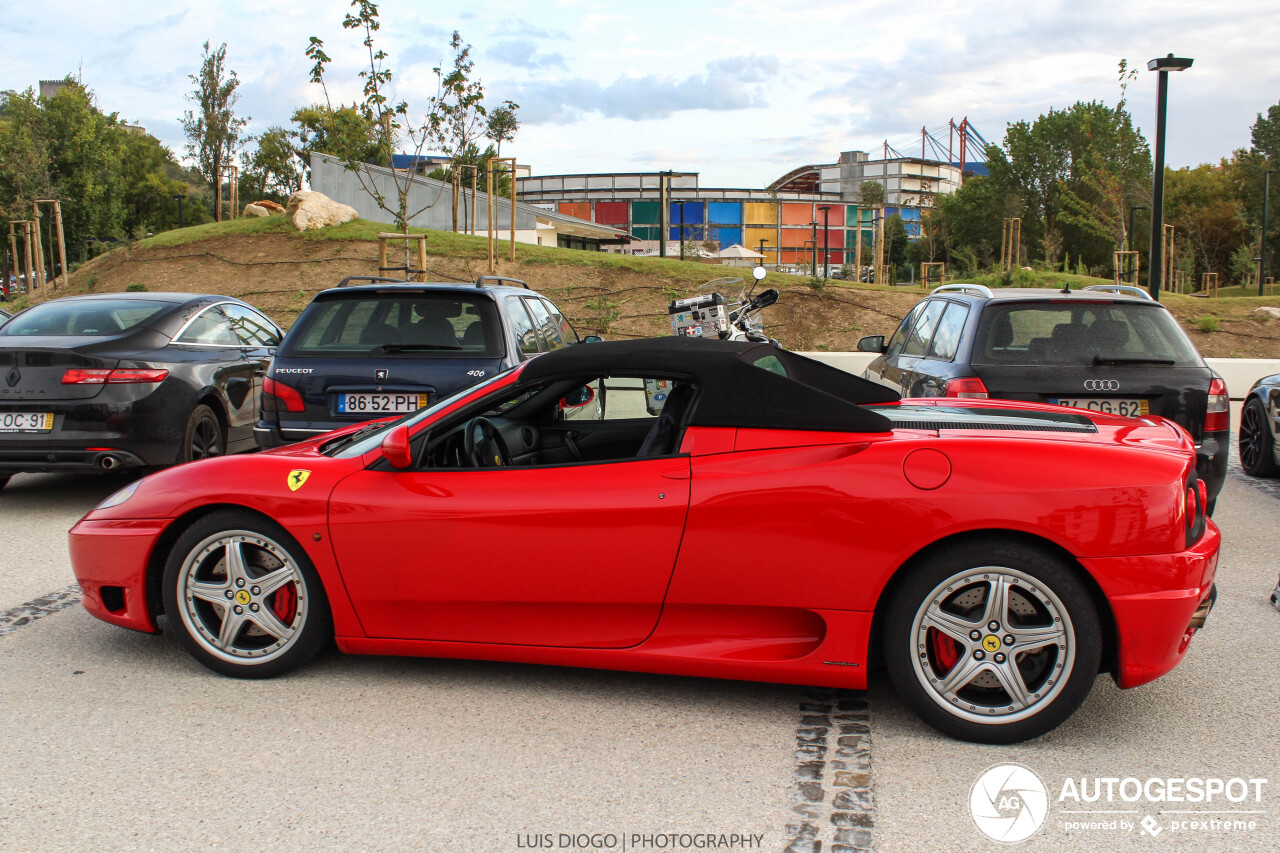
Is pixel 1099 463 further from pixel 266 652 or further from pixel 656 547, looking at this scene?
pixel 266 652

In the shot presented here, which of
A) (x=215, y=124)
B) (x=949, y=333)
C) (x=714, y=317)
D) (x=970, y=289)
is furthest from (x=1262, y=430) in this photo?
(x=215, y=124)

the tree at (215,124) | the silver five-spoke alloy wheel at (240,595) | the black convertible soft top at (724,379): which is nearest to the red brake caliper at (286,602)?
the silver five-spoke alloy wheel at (240,595)

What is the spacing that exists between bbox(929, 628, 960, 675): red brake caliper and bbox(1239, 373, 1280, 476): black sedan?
21.8 ft

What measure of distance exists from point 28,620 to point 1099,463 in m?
4.68

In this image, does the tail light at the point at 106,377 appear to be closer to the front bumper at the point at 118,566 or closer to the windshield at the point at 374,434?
the front bumper at the point at 118,566

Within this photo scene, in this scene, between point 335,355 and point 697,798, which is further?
point 335,355

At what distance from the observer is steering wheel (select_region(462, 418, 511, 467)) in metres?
3.96

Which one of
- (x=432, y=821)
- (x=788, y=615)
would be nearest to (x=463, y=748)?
(x=432, y=821)

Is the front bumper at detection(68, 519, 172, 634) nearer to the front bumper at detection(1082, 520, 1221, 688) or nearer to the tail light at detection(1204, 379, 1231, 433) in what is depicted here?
the front bumper at detection(1082, 520, 1221, 688)

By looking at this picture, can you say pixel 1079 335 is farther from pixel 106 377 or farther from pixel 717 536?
pixel 106 377

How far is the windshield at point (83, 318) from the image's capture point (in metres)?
→ 7.60

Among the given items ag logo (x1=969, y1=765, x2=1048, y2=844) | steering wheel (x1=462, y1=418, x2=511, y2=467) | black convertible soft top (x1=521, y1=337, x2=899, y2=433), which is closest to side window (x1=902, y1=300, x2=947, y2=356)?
black convertible soft top (x1=521, y1=337, x2=899, y2=433)

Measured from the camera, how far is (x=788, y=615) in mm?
3484

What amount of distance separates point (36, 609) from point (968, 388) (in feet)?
16.8
